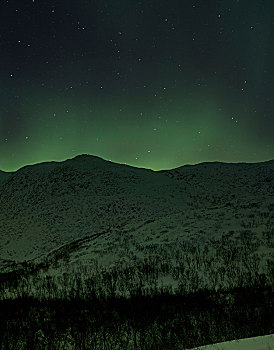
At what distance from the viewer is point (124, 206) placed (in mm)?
58219

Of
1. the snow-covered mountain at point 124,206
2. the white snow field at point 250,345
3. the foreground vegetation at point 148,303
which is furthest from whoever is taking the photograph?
the snow-covered mountain at point 124,206

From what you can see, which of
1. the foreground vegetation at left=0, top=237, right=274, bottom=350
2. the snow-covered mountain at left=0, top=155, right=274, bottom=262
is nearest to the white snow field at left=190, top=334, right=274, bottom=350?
the foreground vegetation at left=0, top=237, right=274, bottom=350

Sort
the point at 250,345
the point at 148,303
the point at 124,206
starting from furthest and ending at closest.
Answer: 1. the point at 124,206
2. the point at 148,303
3. the point at 250,345

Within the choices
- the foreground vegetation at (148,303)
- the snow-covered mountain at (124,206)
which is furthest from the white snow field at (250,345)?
the snow-covered mountain at (124,206)

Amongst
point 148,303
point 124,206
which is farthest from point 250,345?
point 124,206

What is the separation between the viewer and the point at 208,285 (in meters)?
10.9

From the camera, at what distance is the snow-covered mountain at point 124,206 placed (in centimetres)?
2058

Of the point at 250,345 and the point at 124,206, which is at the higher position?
the point at 124,206

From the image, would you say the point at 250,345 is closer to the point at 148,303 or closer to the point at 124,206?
the point at 148,303

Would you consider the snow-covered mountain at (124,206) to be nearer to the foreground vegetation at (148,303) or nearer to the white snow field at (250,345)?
the foreground vegetation at (148,303)

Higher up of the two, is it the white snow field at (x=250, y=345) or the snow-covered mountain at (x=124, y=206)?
the snow-covered mountain at (x=124, y=206)

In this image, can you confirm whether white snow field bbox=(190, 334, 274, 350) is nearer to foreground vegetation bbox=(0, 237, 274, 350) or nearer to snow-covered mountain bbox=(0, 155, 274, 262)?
foreground vegetation bbox=(0, 237, 274, 350)

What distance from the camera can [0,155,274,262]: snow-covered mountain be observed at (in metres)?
20.6

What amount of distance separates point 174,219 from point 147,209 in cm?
3128
